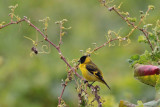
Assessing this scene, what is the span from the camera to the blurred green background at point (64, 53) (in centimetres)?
489

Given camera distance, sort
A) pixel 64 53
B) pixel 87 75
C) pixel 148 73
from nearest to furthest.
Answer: pixel 148 73 < pixel 87 75 < pixel 64 53

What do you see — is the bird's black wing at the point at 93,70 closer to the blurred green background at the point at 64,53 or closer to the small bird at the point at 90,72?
the small bird at the point at 90,72

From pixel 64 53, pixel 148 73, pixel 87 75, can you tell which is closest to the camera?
pixel 148 73

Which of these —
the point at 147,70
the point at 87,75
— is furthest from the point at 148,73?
the point at 87,75

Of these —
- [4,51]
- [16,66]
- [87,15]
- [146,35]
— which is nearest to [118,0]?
[87,15]

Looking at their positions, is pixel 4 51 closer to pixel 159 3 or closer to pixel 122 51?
pixel 122 51

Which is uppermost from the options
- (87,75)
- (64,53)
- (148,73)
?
(64,53)

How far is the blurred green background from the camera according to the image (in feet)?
16.1

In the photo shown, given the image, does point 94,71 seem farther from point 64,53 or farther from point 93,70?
point 64,53

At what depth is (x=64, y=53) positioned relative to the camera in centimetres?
611

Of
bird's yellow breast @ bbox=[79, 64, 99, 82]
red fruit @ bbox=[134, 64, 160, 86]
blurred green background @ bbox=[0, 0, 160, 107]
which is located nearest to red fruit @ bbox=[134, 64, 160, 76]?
red fruit @ bbox=[134, 64, 160, 86]

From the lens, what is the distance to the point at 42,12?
7.54 meters

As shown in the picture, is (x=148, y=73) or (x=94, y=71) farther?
(x=94, y=71)

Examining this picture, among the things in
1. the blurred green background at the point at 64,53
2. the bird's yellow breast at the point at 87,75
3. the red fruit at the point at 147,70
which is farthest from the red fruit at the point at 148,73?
the bird's yellow breast at the point at 87,75
